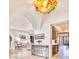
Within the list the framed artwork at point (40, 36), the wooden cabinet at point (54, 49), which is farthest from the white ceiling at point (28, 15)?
the wooden cabinet at point (54, 49)

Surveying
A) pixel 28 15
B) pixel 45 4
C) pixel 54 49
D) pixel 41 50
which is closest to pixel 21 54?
pixel 41 50

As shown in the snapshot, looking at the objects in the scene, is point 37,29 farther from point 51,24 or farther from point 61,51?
point 61,51

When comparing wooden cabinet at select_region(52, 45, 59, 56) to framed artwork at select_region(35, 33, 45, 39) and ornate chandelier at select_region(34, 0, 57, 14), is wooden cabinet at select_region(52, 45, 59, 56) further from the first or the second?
ornate chandelier at select_region(34, 0, 57, 14)

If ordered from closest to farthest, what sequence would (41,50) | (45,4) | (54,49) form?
(45,4), (54,49), (41,50)

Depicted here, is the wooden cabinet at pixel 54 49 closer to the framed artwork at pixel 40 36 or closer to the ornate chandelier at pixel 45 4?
the framed artwork at pixel 40 36

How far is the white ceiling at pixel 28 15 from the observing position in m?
3.14

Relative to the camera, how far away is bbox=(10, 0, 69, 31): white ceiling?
3.14 meters

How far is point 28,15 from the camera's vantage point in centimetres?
352

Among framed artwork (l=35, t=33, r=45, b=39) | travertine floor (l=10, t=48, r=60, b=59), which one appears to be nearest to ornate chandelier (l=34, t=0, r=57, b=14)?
framed artwork (l=35, t=33, r=45, b=39)

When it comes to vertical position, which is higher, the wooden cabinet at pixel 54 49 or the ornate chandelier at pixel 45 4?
the ornate chandelier at pixel 45 4

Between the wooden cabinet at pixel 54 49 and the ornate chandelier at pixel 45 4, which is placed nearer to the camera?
the ornate chandelier at pixel 45 4

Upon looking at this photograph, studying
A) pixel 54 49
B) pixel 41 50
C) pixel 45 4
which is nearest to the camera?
pixel 45 4

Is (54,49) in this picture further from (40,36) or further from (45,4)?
(45,4)
